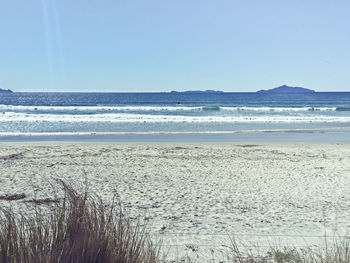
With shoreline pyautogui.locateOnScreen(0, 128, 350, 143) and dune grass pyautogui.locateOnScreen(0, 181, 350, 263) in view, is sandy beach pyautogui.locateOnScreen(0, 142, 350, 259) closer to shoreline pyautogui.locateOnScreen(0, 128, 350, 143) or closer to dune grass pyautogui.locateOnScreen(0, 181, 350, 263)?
dune grass pyautogui.locateOnScreen(0, 181, 350, 263)

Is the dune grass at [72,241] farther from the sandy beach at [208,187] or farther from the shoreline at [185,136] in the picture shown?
the shoreline at [185,136]

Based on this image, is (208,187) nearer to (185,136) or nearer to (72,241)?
(72,241)

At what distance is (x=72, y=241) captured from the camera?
8.63 feet

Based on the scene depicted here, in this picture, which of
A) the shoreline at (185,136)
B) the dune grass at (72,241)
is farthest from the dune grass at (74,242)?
the shoreline at (185,136)

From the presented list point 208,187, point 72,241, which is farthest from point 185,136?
point 72,241

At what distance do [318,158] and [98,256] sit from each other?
35.8 feet

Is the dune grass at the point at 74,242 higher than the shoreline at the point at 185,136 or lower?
higher

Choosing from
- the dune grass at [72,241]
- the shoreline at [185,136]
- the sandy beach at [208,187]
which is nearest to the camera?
the dune grass at [72,241]

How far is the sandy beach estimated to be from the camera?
17.7ft

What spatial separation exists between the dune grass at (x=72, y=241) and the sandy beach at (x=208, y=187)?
0.55 m

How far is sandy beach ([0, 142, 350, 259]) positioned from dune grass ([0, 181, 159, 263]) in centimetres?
55

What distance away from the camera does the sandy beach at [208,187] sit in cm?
540

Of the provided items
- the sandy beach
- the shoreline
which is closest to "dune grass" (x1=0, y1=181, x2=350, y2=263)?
the sandy beach

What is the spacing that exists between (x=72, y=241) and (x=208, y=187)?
578 centimetres
